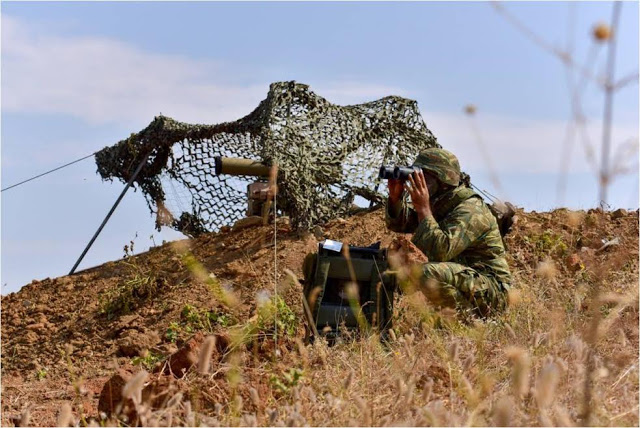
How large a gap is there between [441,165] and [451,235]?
572 millimetres

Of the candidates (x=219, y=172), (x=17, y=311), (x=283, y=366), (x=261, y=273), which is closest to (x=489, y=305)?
(x=283, y=366)

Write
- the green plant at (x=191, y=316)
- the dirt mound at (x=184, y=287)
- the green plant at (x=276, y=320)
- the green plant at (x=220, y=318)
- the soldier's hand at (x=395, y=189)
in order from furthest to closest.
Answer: the green plant at (x=191, y=316)
the green plant at (x=220, y=318)
the dirt mound at (x=184, y=287)
the soldier's hand at (x=395, y=189)
the green plant at (x=276, y=320)

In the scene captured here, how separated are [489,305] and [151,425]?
3017mm

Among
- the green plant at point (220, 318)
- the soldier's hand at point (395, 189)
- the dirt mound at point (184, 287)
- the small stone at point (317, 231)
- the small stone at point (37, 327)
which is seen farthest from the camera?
the small stone at point (317, 231)

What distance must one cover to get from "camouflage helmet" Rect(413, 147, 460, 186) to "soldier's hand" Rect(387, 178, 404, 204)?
18cm

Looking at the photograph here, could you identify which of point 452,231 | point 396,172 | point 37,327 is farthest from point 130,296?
point 452,231

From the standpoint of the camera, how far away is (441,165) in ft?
20.3

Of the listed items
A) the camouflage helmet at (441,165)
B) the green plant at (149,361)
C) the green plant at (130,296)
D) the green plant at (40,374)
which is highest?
the camouflage helmet at (441,165)

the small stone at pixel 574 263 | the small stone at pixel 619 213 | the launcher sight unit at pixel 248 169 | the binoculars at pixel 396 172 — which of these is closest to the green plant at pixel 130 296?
the launcher sight unit at pixel 248 169

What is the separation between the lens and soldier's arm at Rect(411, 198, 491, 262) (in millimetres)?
5711

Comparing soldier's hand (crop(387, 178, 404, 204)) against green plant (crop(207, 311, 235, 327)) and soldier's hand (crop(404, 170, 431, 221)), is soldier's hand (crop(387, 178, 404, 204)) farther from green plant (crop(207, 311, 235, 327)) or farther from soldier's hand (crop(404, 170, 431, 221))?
green plant (crop(207, 311, 235, 327))

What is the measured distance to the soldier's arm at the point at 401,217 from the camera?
6406 millimetres

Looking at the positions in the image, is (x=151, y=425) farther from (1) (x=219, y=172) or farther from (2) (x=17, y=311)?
(2) (x=17, y=311)

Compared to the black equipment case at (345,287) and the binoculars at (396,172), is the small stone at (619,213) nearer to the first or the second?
the binoculars at (396,172)
